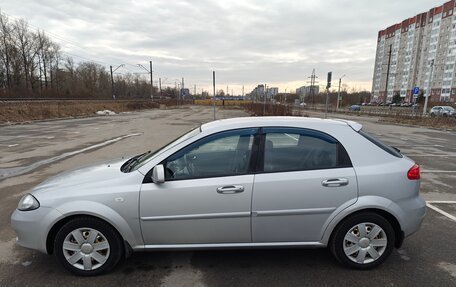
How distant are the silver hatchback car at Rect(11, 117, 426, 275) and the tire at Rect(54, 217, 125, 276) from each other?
0.01m

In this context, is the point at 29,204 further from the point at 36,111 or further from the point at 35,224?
the point at 36,111

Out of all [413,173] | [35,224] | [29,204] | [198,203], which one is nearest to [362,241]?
[413,173]

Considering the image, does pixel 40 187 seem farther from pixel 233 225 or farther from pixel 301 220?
pixel 301 220

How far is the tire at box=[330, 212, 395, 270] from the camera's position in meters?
2.91

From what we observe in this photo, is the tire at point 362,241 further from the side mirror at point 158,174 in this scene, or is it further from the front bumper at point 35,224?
the front bumper at point 35,224

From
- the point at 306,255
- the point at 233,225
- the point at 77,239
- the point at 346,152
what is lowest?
the point at 306,255

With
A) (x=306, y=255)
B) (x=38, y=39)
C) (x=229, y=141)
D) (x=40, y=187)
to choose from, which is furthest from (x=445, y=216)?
(x=38, y=39)

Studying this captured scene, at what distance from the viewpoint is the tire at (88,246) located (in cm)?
281

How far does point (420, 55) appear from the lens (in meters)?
91.4

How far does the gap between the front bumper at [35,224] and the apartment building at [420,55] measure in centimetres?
7341

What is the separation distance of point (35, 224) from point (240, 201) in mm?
2035

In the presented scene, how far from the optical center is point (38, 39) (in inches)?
2269

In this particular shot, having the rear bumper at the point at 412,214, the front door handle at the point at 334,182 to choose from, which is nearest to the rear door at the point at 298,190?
the front door handle at the point at 334,182

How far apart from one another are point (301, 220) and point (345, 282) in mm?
722
